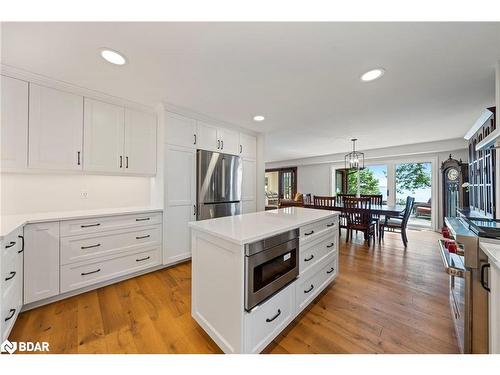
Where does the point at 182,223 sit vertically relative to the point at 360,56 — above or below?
below

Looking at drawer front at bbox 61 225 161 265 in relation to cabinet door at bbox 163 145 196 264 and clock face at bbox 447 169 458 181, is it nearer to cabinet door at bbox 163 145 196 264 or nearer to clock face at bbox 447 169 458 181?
cabinet door at bbox 163 145 196 264

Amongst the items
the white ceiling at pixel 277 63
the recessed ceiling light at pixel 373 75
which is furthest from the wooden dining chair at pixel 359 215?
the recessed ceiling light at pixel 373 75

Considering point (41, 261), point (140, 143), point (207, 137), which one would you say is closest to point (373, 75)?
point (207, 137)

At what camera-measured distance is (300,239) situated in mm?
1562

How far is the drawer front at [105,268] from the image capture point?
6.28 feet

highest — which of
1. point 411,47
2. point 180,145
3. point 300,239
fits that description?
point 411,47

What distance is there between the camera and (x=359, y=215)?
12.3 ft

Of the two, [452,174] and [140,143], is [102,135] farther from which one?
[452,174]

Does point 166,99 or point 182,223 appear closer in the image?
point 166,99

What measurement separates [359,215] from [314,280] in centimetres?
250

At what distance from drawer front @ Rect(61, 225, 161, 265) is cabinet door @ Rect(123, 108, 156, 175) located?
2.63ft
